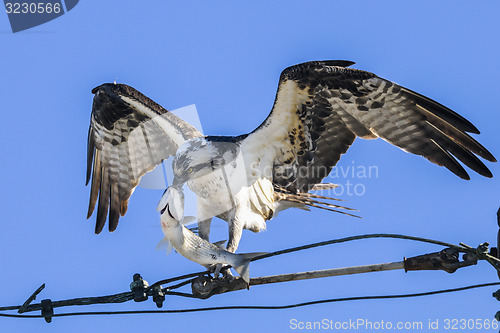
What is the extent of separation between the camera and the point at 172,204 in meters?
7.59

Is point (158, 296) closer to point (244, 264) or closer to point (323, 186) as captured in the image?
point (244, 264)

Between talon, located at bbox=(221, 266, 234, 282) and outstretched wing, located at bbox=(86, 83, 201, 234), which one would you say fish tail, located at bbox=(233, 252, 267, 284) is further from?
outstretched wing, located at bbox=(86, 83, 201, 234)

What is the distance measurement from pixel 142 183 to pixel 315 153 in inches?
93.7

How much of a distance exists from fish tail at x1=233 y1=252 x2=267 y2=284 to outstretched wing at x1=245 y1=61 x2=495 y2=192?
8.38 feet

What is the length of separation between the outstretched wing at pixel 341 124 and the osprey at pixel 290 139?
0.01m

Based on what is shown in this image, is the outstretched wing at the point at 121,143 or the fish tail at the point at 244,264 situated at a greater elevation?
the outstretched wing at the point at 121,143

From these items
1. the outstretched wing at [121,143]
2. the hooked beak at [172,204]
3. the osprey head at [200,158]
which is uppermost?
the outstretched wing at [121,143]

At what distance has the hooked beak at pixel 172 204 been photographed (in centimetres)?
757

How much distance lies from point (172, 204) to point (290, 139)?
118 inches

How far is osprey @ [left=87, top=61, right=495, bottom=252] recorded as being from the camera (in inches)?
376

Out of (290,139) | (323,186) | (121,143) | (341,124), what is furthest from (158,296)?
(121,143)

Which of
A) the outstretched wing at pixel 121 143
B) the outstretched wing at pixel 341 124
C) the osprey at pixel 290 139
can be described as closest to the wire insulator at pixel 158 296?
the osprey at pixel 290 139

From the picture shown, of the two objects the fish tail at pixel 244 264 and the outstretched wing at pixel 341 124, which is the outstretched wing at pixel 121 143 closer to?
the outstretched wing at pixel 341 124

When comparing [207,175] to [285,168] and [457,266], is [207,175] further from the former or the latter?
[457,266]
